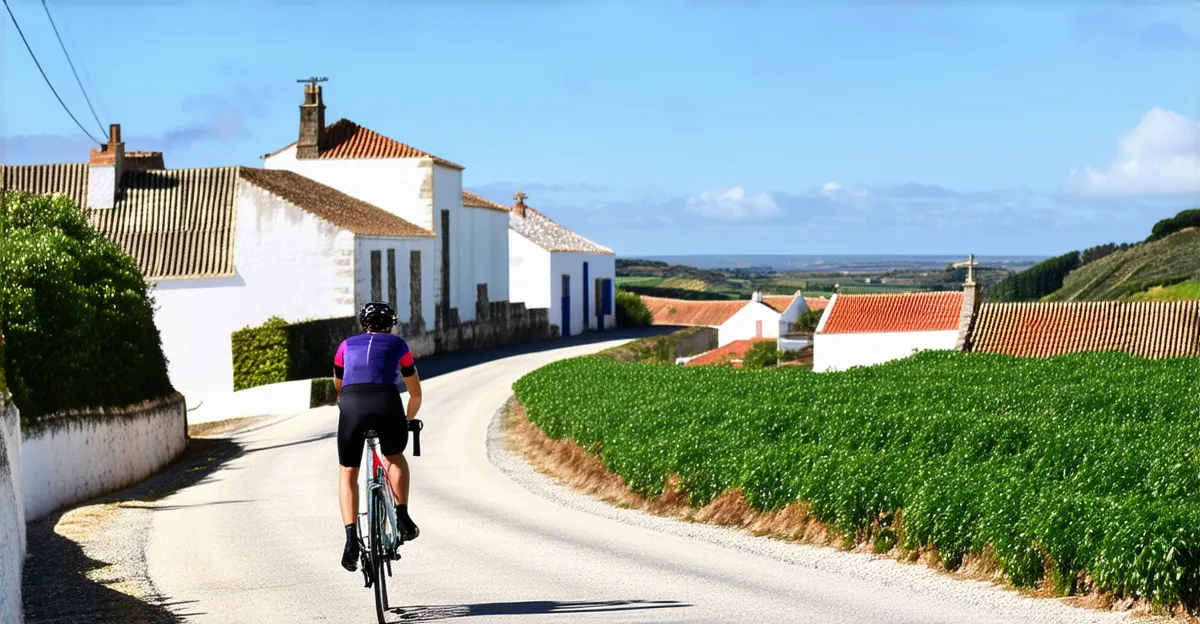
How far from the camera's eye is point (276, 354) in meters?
41.6

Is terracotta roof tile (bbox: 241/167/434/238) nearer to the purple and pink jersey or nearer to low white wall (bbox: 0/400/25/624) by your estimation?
low white wall (bbox: 0/400/25/624)

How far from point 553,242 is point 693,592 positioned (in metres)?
60.5

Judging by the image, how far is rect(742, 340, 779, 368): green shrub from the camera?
65625 millimetres

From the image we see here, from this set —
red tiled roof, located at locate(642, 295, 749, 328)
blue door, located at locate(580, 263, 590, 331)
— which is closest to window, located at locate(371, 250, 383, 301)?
blue door, located at locate(580, 263, 590, 331)

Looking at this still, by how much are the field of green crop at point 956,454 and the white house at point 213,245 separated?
16206 millimetres

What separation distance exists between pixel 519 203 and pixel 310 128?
70.0ft

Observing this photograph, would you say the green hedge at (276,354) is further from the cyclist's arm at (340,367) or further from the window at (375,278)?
the cyclist's arm at (340,367)

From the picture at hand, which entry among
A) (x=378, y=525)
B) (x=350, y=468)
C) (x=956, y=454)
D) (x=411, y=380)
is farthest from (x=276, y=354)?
(x=378, y=525)

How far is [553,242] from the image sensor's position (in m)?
72.1

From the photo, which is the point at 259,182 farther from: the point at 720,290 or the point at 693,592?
the point at 720,290

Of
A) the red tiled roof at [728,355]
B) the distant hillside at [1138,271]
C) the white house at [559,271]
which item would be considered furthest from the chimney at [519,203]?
the distant hillside at [1138,271]

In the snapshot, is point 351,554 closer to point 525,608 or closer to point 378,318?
point 525,608

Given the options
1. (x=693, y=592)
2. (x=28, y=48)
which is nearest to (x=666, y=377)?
(x=28, y=48)

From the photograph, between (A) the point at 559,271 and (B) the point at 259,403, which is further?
(A) the point at 559,271
